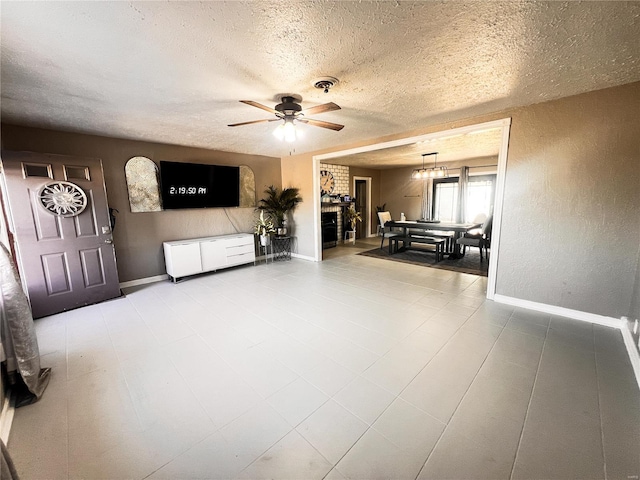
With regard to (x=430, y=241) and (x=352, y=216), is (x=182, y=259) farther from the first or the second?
(x=352, y=216)

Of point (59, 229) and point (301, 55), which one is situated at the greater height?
point (301, 55)

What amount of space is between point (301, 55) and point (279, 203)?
384cm

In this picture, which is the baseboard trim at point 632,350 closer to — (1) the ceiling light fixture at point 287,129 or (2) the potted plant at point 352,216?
(1) the ceiling light fixture at point 287,129

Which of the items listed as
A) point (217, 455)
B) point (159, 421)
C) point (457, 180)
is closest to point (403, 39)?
point (217, 455)

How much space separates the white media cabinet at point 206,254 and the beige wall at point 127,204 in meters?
0.23

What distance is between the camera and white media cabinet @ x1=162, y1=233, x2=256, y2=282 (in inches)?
163

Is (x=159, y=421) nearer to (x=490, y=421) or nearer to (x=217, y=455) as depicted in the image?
(x=217, y=455)

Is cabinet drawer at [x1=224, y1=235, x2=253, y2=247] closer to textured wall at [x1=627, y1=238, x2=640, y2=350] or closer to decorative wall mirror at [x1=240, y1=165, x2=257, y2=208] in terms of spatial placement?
decorative wall mirror at [x1=240, y1=165, x2=257, y2=208]

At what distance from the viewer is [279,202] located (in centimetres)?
551

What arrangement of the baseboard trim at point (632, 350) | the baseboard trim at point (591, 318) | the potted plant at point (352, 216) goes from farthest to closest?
the potted plant at point (352, 216) → the baseboard trim at point (591, 318) → the baseboard trim at point (632, 350)

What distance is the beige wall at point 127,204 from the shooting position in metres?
3.29

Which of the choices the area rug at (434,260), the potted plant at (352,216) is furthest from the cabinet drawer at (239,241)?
the potted plant at (352,216)

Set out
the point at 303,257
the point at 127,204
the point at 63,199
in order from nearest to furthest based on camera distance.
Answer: the point at 63,199, the point at 127,204, the point at 303,257

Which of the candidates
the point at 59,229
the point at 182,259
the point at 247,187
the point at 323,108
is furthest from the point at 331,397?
the point at 247,187
